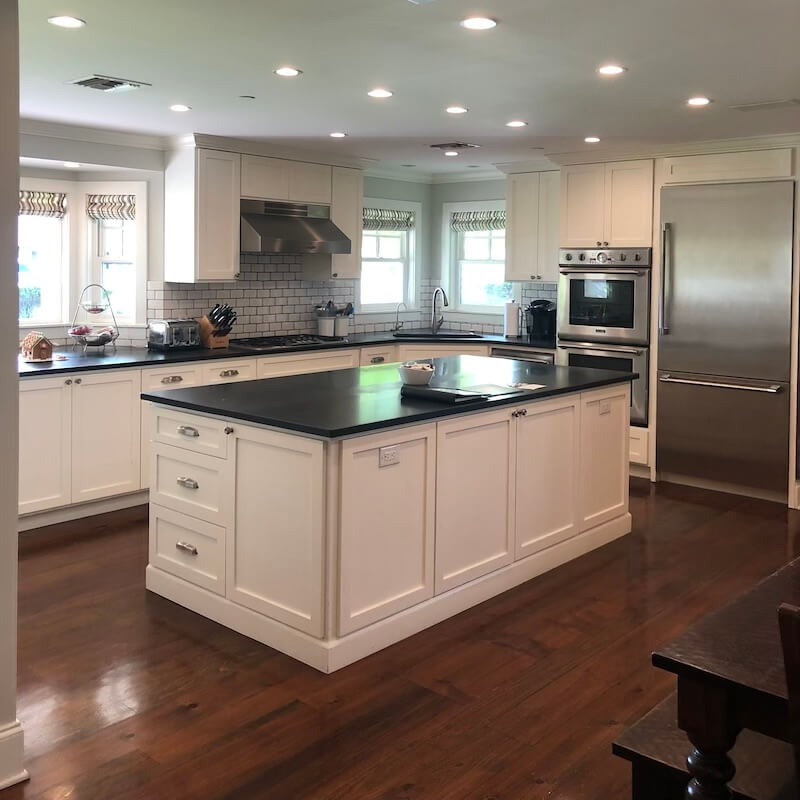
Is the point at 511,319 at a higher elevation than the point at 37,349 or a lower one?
higher

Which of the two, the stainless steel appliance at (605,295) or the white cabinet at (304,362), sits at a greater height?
the stainless steel appliance at (605,295)

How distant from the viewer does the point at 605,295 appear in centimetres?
650

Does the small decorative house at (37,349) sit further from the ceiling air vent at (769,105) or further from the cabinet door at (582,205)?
the ceiling air vent at (769,105)

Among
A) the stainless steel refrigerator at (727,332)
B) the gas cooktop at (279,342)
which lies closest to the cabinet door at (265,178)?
the gas cooktop at (279,342)

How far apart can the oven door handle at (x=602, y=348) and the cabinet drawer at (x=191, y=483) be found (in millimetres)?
3641

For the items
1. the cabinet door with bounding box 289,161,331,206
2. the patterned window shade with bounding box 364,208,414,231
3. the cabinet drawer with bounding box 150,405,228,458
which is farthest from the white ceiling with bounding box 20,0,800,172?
the patterned window shade with bounding box 364,208,414,231

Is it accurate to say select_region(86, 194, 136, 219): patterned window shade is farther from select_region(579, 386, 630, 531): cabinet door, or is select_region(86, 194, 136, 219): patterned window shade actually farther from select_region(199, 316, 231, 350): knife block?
select_region(579, 386, 630, 531): cabinet door

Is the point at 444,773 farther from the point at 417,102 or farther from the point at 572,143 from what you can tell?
the point at 572,143

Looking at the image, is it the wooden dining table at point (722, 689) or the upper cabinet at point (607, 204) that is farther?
the upper cabinet at point (607, 204)

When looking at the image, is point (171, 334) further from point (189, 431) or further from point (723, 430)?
point (723, 430)

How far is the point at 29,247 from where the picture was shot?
6098mm

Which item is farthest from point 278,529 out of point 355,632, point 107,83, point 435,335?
point 435,335

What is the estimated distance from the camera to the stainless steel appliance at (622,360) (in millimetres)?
6336

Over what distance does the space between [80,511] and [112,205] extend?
7.38ft
